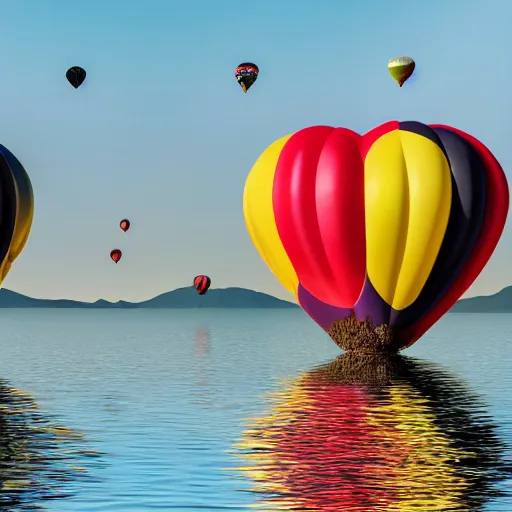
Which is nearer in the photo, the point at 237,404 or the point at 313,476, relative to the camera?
the point at 313,476

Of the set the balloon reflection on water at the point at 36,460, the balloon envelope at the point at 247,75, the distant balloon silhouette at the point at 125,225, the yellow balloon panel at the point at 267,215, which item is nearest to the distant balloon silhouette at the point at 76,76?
the balloon envelope at the point at 247,75

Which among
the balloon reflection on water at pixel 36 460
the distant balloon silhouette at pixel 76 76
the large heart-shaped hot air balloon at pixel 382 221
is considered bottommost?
the balloon reflection on water at pixel 36 460

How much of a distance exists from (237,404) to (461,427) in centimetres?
734

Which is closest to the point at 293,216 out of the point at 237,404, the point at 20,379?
the point at 237,404

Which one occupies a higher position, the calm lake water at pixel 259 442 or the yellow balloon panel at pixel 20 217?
the yellow balloon panel at pixel 20 217

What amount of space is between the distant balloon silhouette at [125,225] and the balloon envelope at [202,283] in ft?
24.9

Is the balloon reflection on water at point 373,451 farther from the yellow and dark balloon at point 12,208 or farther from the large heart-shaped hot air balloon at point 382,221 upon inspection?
the yellow and dark balloon at point 12,208

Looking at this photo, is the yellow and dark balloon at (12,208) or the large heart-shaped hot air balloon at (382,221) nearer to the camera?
the large heart-shaped hot air balloon at (382,221)

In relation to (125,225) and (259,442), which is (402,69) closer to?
(259,442)

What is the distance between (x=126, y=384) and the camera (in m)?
35.8

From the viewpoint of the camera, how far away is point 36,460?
17531 millimetres

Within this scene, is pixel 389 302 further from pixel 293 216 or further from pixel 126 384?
pixel 126 384

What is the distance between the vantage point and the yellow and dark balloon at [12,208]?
37.7 metres

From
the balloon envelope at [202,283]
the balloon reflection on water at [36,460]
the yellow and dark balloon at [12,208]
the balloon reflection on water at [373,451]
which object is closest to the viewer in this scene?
the balloon reflection on water at [373,451]
